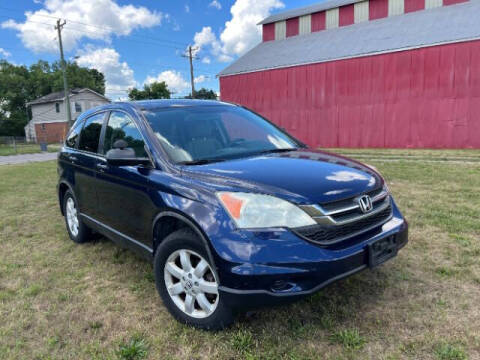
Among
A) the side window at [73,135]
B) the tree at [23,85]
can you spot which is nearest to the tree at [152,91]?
the tree at [23,85]

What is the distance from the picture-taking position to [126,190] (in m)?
3.10

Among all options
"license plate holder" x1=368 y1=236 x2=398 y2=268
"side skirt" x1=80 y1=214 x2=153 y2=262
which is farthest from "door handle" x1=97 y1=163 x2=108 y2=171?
"license plate holder" x1=368 y1=236 x2=398 y2=268

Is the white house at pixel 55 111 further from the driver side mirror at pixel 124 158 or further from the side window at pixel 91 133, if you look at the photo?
the driver side mirror at pixel 124 158

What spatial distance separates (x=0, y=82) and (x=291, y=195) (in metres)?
66.5

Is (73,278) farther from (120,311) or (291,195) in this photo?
(291,195)

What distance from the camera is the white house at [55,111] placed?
46.1 metres

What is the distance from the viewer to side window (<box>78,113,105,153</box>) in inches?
150

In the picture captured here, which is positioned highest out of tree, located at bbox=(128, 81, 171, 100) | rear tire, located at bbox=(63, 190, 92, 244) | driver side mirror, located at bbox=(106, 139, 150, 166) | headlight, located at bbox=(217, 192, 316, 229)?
tree, located at bbox=(128, 81, 171, 100)

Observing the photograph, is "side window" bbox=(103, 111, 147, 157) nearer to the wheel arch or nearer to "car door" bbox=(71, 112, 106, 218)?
"car door" bbox=(71, 112, 106, 218)

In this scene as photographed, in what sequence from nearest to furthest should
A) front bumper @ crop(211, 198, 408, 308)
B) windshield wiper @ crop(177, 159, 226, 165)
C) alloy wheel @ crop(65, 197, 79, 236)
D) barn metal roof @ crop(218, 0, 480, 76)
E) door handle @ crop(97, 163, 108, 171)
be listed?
front bumper @ crop(211, 198, 408, 308)
windshield wiper @ crop(177, 159, 226, 165)
door handle @ crop(97, 163, 108, 171)
alloy wheel @ crop(65, 197, 79, 236)
barn metal roof @ crop(218, 0, 480, 76)

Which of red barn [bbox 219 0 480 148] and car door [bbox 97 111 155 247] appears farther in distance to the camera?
red barn [bbox 219 0 480 148]

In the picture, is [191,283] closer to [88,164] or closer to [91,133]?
[88,164]

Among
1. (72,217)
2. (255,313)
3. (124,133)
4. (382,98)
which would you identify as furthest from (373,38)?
(255,313)

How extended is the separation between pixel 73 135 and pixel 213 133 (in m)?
2.16
